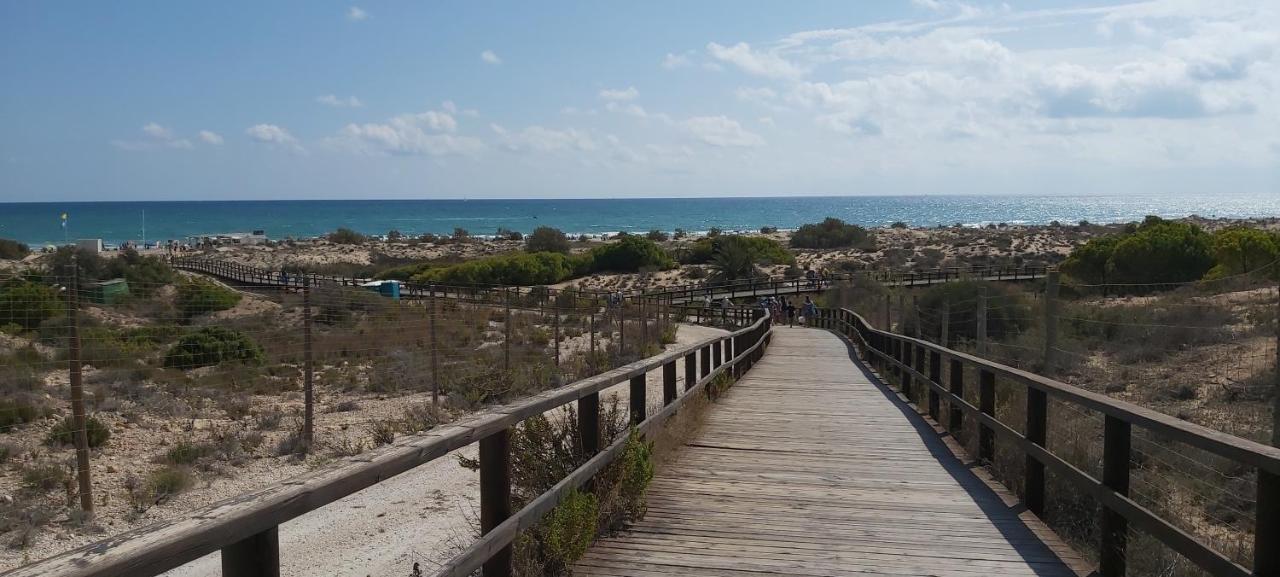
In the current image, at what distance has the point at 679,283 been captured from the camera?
6769 cm

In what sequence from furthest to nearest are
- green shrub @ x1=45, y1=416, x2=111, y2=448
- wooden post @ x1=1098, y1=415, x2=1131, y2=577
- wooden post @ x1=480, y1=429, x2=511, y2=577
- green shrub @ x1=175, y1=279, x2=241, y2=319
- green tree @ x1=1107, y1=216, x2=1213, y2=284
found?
green tree @ x1=1107, y1=216, x2=1213, y2=284
green shrub @ x1=175, y1=279, x2=241, y2=319
green shrub @ x1=45, y1=416, x2=111, y2=448
wooden post @ x1=1098, y1=415, x2=1131, y2=577
wooden post @ x1=480, y1=429, x2=511, y2=577

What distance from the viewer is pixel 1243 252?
32.3 meters

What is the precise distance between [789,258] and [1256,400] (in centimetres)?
6597

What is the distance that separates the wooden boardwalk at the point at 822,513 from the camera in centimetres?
579

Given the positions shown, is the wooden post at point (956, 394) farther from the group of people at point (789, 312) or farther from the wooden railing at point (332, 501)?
the group of people at point (789, 312)

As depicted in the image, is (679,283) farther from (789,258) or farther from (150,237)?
(150,237)

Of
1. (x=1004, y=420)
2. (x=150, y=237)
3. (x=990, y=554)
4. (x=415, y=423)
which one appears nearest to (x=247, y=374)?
(x=415, y=423)

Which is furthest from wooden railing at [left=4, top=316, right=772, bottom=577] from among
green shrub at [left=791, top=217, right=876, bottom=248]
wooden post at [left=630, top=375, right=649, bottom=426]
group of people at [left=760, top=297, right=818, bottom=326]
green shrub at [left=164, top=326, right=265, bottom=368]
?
green shrub at [left=791, top=217, right=876, bottom=248]

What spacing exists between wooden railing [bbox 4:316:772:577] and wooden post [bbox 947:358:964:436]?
438cm

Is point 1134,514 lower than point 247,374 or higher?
higher

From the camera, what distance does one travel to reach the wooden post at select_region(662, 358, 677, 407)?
9070 millimetres

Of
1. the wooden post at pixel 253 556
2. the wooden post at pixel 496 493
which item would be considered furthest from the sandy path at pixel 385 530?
the wooden post at pixel 253 556

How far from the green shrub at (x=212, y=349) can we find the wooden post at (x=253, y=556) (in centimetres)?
1509

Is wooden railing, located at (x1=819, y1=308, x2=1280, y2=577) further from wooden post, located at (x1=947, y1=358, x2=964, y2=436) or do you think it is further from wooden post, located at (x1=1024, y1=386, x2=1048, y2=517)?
wooden post, located at (x1=947, y1=358, x2=964, y2=436)
